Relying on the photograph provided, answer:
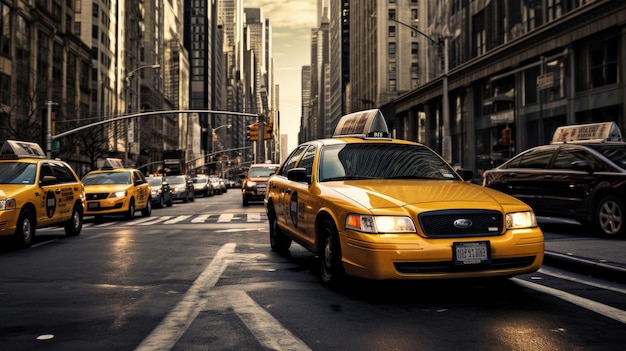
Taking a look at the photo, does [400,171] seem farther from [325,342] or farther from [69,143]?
[69,143]

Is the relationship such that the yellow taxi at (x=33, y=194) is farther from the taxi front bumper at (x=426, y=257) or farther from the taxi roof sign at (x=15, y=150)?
the taxi front bumper at (x=426, y=257)

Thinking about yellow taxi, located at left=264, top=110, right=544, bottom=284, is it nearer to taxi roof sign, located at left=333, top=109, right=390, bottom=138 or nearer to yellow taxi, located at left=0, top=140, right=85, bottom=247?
taxi roof sign, located at left=333, top=109, right=390, bottom=138

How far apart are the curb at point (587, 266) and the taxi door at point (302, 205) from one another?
331 centimetres

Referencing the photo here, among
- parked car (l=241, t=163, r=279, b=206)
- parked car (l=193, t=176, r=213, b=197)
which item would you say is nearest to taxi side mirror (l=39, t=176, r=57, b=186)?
parked car (l=241, t=163, r=279, b=206)

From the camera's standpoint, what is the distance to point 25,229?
1081 cm

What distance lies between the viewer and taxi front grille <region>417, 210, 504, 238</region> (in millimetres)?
5523

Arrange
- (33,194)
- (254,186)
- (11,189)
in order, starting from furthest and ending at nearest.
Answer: (254,186) < (33,194) < (11,189)

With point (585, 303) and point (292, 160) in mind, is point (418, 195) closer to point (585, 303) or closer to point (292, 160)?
point (585, 303)

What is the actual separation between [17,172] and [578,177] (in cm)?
1070

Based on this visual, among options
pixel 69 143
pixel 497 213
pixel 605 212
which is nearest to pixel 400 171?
pixel 497 213

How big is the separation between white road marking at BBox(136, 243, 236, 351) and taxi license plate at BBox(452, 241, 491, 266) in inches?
93.9

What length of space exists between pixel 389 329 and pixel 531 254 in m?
1.96

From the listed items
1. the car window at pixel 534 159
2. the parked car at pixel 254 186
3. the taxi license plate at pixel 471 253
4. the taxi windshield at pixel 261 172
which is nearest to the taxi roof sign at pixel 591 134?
the car window at pixel 534 159

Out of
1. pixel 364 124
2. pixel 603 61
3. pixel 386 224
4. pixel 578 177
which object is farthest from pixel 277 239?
pixel 603 61
